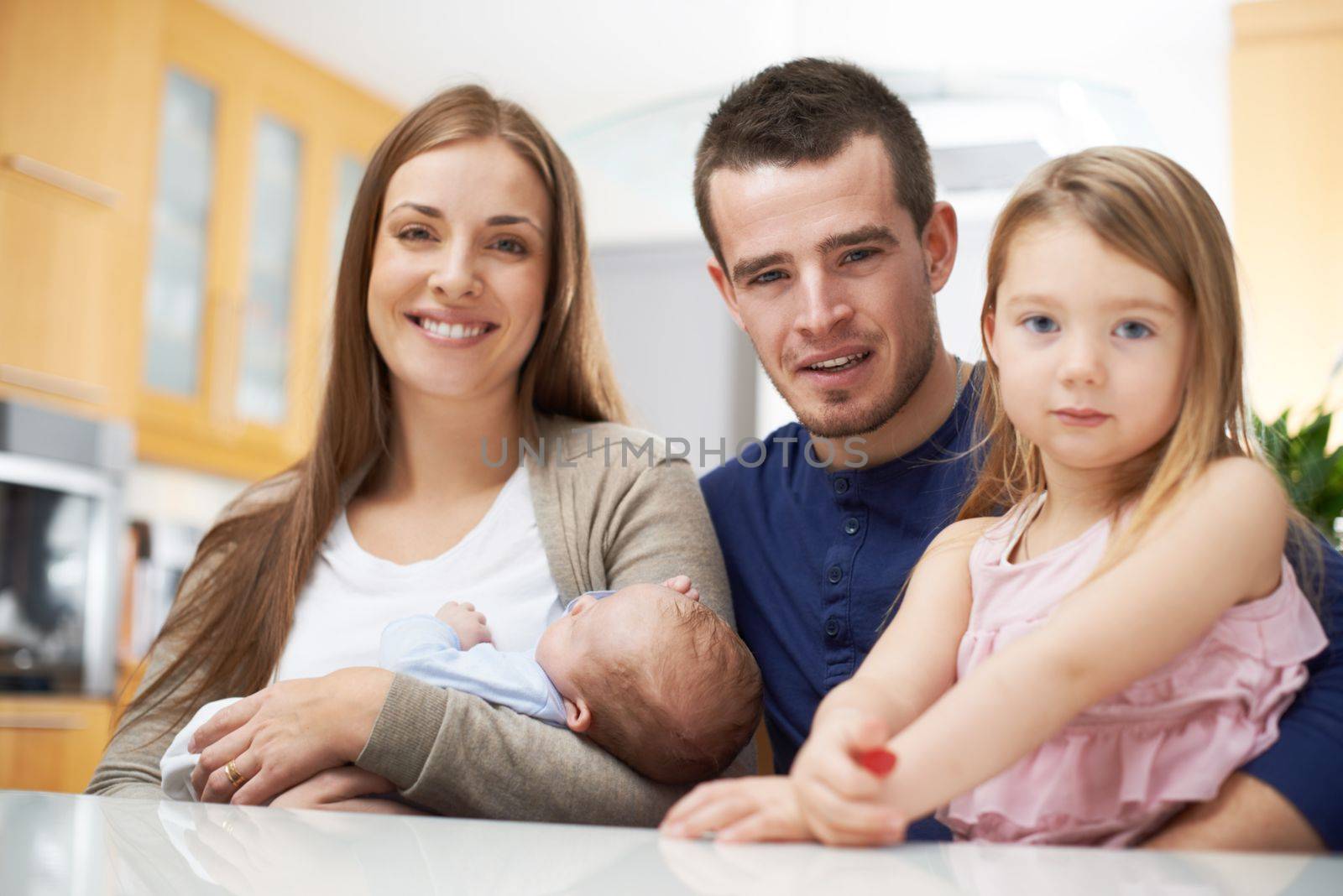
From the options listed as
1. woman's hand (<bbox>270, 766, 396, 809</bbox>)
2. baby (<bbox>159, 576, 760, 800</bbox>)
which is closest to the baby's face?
baby (<bbox>159, 576, 760, 800</bbox>)

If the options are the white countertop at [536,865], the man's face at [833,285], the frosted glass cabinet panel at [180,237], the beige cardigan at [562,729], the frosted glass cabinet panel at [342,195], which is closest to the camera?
the white countertop at [536,865]

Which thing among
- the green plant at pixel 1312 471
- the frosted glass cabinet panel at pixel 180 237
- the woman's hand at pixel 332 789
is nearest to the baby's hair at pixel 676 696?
the woman's hand at pixel 332 789

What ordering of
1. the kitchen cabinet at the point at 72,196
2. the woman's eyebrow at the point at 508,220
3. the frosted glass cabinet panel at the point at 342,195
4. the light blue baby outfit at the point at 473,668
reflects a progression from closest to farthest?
the light blue baby outfit at the point at 473,668, the woman's eyebrow at the point at 508,220, the kitchen cabinet at the point at 72,196, the frosted glass cabinet panel at the point at 342,195

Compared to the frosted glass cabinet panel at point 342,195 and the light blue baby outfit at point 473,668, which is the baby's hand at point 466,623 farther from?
the frosted glass cabinet panel at point 342,195

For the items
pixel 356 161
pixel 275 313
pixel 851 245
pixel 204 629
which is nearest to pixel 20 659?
pixel 275 313

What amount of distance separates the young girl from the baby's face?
12.7 inches

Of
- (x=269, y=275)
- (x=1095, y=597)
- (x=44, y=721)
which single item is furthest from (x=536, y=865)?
(x=269, y=275)

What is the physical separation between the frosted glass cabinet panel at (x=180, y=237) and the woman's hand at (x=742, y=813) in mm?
3701

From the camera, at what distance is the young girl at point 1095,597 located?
821mm

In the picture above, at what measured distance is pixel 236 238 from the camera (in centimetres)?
445

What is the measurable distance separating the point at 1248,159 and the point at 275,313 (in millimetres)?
3346

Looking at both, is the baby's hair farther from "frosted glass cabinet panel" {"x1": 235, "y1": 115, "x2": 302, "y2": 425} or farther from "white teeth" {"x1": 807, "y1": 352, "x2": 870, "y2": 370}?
"frosted glass cabinet panel" {"x1": 235, "y1": 115, "x2": 302, "y2": 425}

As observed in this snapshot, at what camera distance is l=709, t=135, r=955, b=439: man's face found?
1389 millimetres

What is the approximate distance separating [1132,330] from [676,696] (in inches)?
22.7
